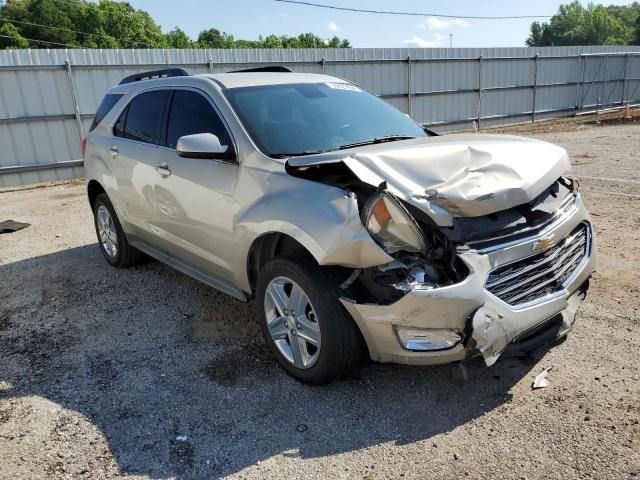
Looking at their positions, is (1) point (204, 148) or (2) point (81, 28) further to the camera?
(2) point (81, 28)

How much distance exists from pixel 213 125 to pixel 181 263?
121cm

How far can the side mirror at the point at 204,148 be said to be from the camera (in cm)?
360

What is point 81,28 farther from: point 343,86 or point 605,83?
point 343,86

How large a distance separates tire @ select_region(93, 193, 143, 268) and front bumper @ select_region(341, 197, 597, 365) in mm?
3392

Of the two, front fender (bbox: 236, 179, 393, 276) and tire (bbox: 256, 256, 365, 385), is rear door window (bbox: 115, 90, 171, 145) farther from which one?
tire (bbox: 256, 256, 365, 385)

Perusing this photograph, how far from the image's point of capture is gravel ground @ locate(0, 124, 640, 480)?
2709mm

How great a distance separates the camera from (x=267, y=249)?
357 centimetres

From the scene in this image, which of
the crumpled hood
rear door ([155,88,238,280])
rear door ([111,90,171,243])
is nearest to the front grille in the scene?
the crumpled hood

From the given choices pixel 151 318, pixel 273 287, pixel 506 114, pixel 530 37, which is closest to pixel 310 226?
pixel 273 287

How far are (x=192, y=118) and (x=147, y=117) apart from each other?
0.85m

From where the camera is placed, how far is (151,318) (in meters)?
4.55

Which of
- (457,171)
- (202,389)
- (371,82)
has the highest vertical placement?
(457,171)

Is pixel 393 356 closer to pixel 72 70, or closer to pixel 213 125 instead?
pixel 213 125

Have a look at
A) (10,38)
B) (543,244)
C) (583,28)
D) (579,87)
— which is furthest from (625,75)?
(583,28)
